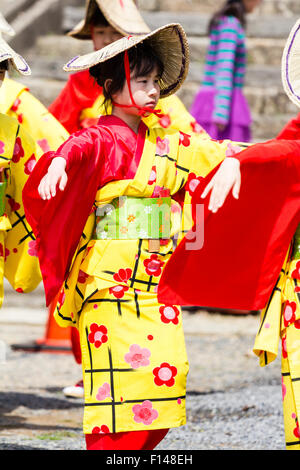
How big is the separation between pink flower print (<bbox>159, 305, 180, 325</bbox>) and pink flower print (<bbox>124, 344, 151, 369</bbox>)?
14 centimetres

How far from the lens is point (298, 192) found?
358cm

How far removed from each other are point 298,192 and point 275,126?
6.12 metres

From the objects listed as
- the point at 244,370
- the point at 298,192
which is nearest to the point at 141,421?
the point at 298,192

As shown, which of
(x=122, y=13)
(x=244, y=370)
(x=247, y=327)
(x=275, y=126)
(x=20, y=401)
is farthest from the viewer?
(x=275, y=126)

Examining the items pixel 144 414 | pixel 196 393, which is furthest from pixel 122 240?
pixel 196 393

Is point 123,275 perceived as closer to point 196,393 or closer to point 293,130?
point 293,130

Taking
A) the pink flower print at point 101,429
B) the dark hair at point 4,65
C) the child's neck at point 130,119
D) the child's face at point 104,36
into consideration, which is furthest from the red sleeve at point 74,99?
the pink flower print at point 101,429

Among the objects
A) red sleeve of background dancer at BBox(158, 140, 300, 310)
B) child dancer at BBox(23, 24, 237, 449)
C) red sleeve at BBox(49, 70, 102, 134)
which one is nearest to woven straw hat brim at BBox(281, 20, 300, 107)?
red sleeve of background dancer at BBox(158, 140, 300, 310)

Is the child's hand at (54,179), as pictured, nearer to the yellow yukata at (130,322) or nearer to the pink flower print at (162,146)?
the yellow yukata at (130,322)

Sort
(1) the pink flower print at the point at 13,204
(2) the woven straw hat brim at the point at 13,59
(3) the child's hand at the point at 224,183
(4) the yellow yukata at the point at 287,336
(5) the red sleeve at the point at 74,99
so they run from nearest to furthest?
1. (3) the child's hand at the point at 224,183
2. (4) the yellow yukata at the point at 287,336
3. (2) the woven straw hat brim at the point at 13,59
4. (1) the pink flower print at the point at 13,204
5. (5) the red sleeve at the point at 74,99

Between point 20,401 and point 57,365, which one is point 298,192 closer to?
point 20,401

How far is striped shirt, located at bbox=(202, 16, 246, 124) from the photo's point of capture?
6969 millimetres

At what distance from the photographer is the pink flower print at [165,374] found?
3.53 meters

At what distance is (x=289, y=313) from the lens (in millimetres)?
3562
